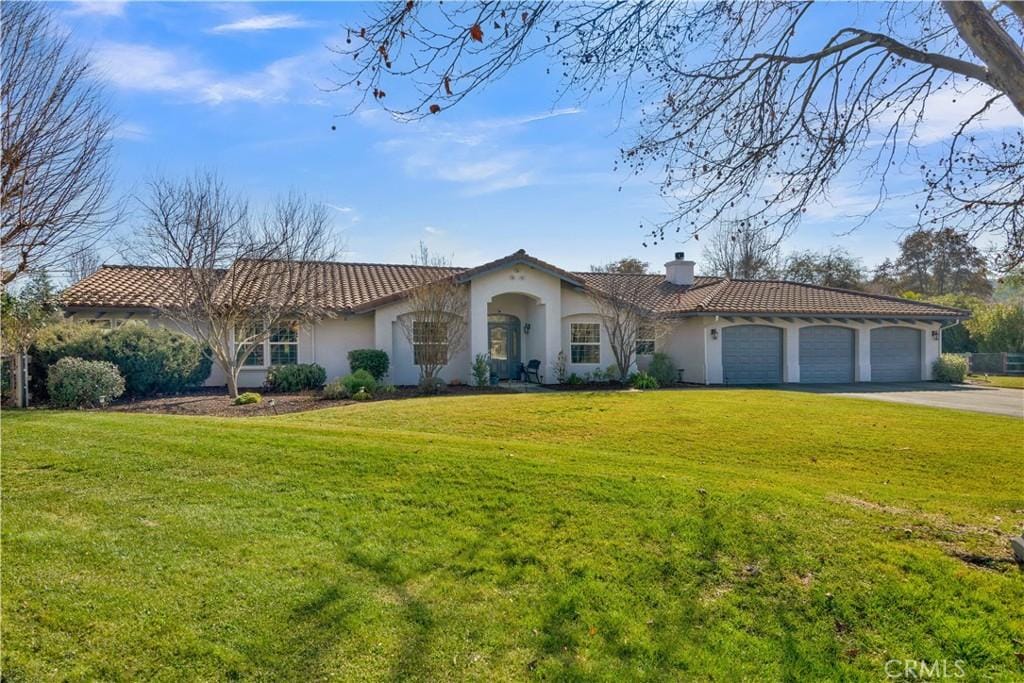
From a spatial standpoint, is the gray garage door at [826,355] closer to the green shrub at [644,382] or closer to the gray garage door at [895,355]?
the gray garage door at [895,355]

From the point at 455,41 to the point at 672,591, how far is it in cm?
526

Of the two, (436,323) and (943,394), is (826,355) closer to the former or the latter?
(943,394)

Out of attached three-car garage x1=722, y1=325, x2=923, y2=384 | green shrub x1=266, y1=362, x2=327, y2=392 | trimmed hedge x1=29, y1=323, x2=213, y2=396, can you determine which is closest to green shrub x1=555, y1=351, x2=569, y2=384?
attached three-car garage x1=722, y1=325, x2=923, y2=384

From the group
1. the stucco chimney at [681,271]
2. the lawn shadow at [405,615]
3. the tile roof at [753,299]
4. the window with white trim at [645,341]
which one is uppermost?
the stucco chimney at [681,271]

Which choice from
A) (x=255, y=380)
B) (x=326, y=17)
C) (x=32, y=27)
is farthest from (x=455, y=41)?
(x=255, y=380)

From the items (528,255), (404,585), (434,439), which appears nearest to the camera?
(404,585)

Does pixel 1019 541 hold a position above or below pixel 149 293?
below

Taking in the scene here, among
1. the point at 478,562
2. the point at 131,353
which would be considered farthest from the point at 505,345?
the point at 478,562

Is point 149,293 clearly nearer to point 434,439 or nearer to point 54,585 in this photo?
point 434,439

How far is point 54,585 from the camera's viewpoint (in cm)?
429

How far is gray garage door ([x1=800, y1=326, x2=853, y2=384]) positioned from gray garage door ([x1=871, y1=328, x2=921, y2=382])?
126 centimetres

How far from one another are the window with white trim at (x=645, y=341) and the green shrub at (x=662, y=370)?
0.83 m

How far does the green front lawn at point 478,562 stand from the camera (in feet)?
12.6

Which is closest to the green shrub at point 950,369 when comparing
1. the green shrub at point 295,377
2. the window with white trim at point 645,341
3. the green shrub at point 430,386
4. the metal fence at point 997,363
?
the metal fence at point 997,363
